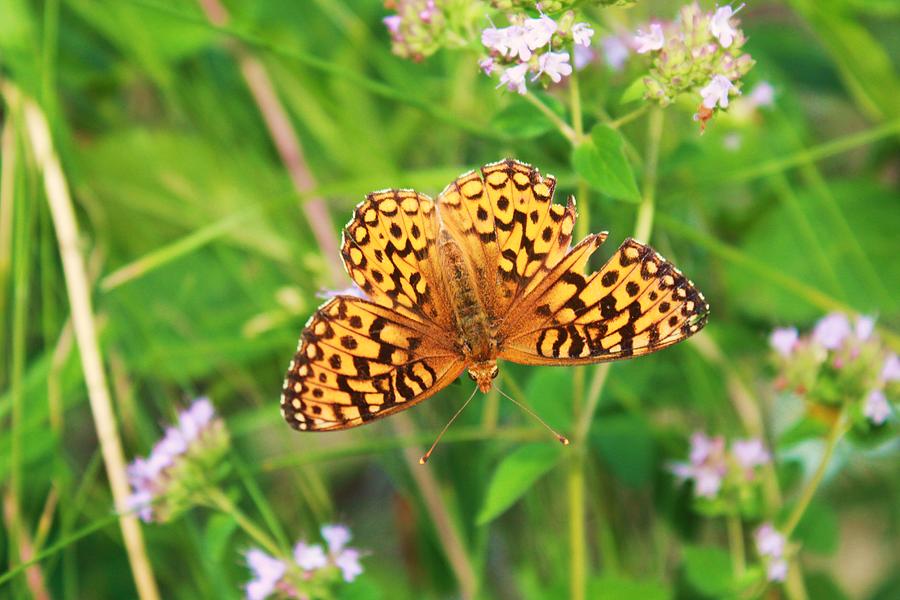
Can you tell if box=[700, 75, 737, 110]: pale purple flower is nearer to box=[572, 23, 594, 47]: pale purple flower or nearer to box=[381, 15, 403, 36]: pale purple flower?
box=[572, 23, 594, 47]: pale purple flower

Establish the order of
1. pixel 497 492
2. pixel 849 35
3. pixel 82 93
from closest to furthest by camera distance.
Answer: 1. pixel 497 492
2. pixel 849 35
3. pixel 82 93

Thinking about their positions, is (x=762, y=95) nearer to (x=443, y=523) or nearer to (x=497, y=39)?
(x=497, y=39)

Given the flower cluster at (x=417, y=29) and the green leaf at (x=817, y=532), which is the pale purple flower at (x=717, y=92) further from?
the green leaf at (x=817, y=532)

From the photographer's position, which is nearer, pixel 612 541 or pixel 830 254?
pixel 612 541

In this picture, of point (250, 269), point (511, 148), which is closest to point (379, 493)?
point (250, 269)

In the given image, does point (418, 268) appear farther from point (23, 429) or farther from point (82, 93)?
point (82, 93)

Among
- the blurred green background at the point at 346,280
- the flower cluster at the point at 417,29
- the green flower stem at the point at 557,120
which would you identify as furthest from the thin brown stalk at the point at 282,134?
the green flower stem at the point at 557,120
